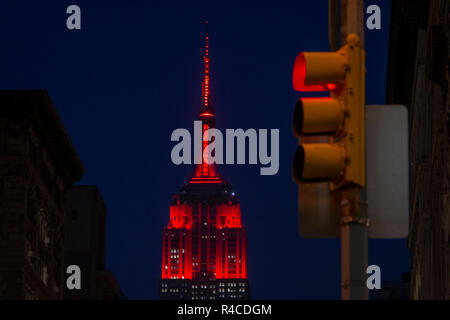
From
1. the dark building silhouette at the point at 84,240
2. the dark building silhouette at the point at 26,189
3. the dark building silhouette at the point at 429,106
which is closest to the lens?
the dark building silhouette at the point at 429,106

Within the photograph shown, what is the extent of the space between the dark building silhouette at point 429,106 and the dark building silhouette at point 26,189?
26413 mm

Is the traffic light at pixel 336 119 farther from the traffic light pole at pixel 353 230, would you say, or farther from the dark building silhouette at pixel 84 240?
the dark building silhouette at pixel 84 240

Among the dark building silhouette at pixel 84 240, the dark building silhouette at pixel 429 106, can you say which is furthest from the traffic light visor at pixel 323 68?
the dark building silhouette at pixel 84 240

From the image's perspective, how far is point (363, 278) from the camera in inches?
396

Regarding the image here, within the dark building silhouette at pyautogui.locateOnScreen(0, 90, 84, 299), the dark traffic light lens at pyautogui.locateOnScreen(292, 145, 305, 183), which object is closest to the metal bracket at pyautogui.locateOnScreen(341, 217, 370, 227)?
the dark traffic light lens at pyautogui.locateOnScreen(292, 145, 305, 183)

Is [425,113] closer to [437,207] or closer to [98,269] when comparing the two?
[437,207]

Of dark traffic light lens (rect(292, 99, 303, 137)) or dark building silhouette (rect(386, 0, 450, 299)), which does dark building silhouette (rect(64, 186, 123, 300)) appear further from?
dark traffic light lens (rect(292, 99, 303, 137))

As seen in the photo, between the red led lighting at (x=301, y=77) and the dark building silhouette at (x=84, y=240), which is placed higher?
the dark building silhouette at (x=84, y=240)

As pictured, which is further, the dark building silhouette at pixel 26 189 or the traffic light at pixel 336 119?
the dark building silhouette at pixel 26 189

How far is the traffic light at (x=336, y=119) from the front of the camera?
10125 mm

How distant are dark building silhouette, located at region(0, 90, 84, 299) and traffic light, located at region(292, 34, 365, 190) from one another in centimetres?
7423

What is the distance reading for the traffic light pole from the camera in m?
10.0
